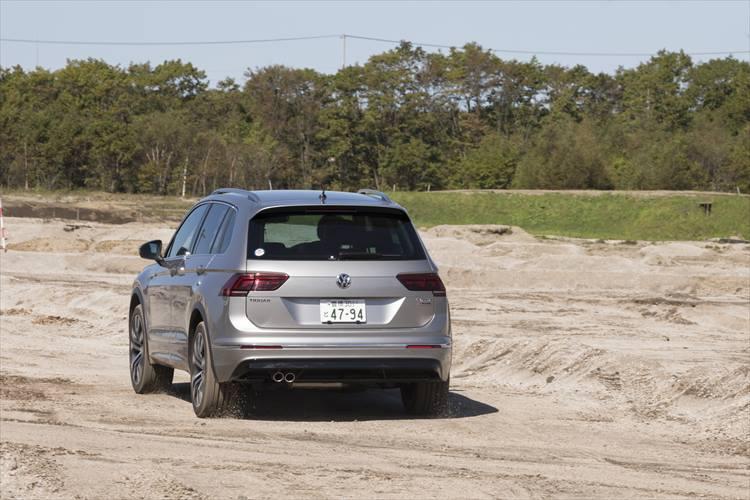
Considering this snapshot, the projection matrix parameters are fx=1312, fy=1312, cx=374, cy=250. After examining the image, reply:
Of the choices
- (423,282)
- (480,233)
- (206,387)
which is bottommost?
(480,233)

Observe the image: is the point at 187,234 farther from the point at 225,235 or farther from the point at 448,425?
the point at 448,425

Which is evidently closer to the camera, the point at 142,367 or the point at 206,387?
the point at 206,387

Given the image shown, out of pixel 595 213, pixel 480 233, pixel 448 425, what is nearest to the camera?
pixel 448 425

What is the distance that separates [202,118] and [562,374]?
117 m

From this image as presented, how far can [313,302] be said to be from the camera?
9.47m

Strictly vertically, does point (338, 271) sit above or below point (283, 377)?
above

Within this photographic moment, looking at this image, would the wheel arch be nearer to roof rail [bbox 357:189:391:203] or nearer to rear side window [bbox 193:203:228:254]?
rear side window [bbox 193:203:228:254]

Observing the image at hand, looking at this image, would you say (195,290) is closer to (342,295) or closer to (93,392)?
(342,295)

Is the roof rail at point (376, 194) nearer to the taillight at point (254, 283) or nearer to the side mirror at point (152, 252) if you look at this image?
the taillight at point (254, 283)

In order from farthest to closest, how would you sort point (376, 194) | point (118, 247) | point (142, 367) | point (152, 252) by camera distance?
point (118, 247)
point (142, 367)
point (152, 252)
point (376, 194)

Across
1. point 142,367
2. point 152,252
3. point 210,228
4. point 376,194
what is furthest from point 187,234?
point 376,194

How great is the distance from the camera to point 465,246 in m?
42.3

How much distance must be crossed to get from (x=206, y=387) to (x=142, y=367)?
92.3 inches

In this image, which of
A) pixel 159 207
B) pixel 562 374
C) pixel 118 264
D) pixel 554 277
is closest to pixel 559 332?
pixel 562 374
